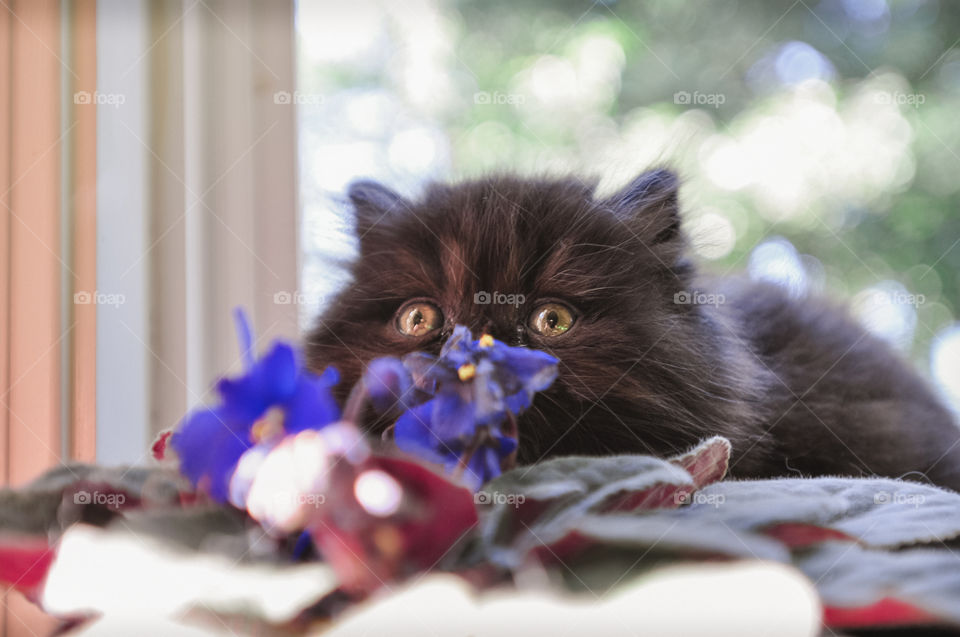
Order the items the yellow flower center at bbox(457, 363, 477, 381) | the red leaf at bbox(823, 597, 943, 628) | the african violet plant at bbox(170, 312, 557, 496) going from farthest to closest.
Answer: the yellow flower center at bbox(457, 363, 477, 381) → the african violet plant at bbox(170, 312, 557, 496) → the red leaf at bbox(823, 597, 943, 628)

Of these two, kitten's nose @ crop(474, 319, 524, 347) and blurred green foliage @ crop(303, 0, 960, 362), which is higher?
blurred green foliage @ crop(303, 0, 960, 362)

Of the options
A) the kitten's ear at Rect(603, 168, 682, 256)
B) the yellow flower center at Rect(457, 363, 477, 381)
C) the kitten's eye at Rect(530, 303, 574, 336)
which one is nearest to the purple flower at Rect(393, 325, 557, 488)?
the yellow flower center at Rect(457, 363, 477, 381)

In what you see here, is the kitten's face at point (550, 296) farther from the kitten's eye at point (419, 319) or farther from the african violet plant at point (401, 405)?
the african violet plant at point (401, 405)

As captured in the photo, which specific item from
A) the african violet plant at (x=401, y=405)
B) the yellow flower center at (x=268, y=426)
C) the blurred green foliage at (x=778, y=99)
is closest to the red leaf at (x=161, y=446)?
the african violet plant at (x=401, y=405)

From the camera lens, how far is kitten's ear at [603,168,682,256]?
1098 mm

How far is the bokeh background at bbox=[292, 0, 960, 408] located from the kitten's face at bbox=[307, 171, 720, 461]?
0.79 m

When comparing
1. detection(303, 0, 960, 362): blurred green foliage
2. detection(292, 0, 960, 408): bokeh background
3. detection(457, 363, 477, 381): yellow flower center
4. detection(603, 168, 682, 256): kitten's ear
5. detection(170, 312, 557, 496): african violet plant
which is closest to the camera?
detection(170, 312, 557, 496): african violet plant

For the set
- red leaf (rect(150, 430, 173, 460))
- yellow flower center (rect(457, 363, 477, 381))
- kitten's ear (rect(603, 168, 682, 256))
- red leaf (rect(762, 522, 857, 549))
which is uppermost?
kitten's ear (rect(603, 168, 682, 256))

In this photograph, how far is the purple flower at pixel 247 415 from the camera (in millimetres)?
591

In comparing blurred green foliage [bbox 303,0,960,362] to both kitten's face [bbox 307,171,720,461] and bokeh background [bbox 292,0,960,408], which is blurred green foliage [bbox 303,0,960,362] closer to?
bokeh background [bbox 292,0,960,408]

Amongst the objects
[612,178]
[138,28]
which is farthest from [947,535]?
[138,28]

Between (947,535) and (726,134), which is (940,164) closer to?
(726,134)

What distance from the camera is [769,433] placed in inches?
46.0

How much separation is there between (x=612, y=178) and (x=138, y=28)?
0.86 metres
